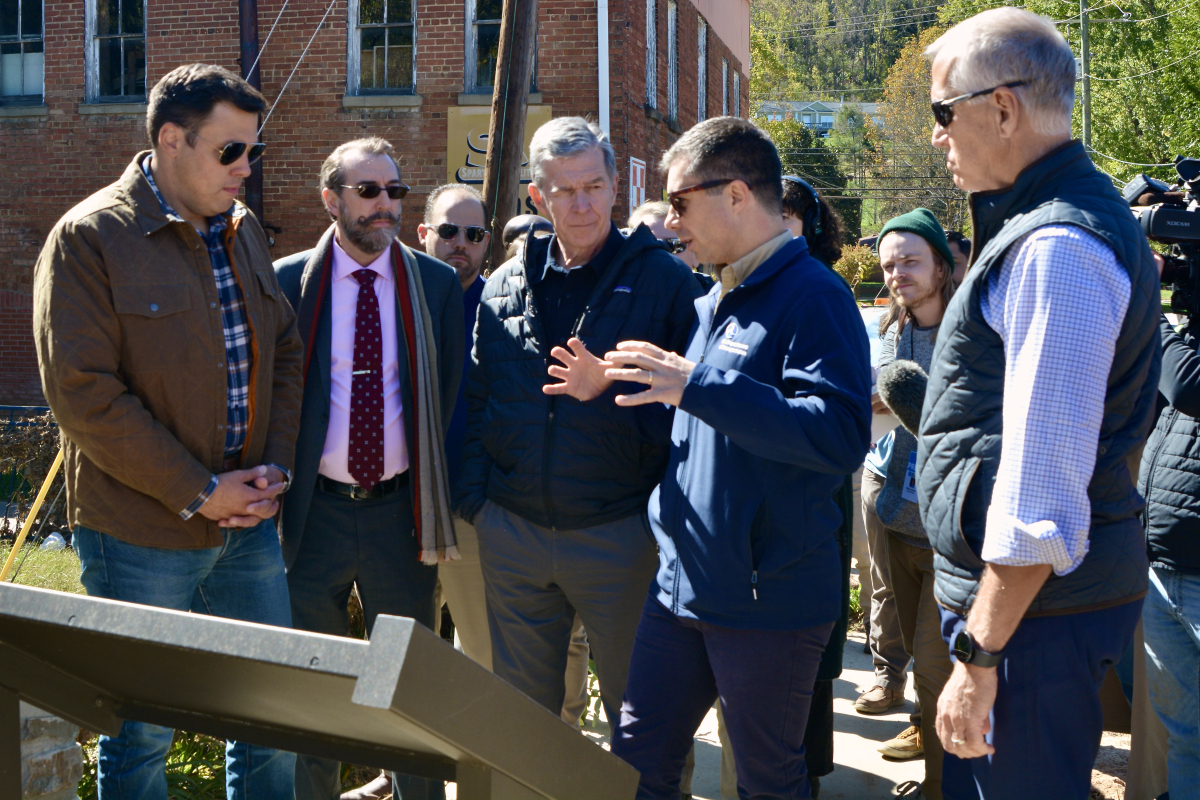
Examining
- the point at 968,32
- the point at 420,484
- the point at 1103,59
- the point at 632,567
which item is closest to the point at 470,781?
the point at 968,32

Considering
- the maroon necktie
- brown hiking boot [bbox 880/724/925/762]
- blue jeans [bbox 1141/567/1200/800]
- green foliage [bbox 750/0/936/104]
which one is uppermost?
green foliage [bbox 750/0/936/104]

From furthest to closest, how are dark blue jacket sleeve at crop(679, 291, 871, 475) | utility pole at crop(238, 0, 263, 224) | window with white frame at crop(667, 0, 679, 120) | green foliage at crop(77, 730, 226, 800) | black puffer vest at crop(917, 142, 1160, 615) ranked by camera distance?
window with white frame at crop(667, 0, 679, 120)
utility pole at crop(238, 0, 263, 224)
green foliage at crop(77, 730, 226, 800)
dark blue jacket sleeve at crop(679, 291, 871, 475)
black puffer vest at crop(917, 142, 1160, 615)

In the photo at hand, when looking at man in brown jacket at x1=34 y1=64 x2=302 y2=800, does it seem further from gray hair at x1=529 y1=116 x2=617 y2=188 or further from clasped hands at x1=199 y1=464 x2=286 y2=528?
gray hair at x1=529 y1=116 x2=617 y2=188

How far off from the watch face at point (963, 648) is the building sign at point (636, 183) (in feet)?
38.1

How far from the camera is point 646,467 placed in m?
3.21

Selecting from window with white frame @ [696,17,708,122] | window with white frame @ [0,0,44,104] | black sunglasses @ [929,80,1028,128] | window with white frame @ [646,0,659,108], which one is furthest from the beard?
window with white frame @ [696,17,708,122]

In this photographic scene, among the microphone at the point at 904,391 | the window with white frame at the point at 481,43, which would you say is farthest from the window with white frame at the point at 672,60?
the microphone at the point at 904,391

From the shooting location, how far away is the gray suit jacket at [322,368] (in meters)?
3.37

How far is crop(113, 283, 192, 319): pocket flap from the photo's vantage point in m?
2.76

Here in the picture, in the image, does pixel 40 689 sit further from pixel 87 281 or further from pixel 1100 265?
pixel 1100 265

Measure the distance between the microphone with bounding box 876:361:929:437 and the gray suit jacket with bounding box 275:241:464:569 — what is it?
5.04 ft

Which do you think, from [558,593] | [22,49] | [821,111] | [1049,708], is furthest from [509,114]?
[821,111]

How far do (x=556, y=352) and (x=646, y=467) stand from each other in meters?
0.74

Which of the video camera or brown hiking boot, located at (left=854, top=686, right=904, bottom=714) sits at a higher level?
the video camera
